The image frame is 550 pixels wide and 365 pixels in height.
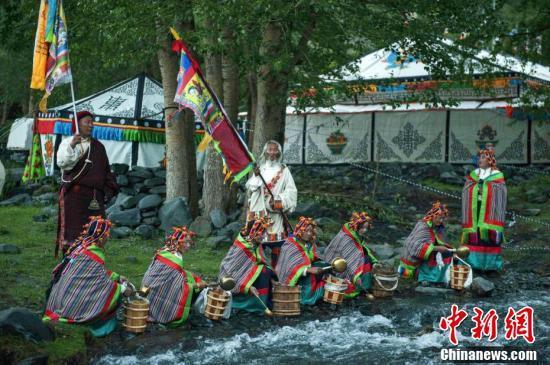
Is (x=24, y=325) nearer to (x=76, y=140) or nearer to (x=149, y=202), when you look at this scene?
(x=76, y=140)

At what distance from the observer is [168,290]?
877cm

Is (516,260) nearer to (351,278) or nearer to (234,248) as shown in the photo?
(351,278)

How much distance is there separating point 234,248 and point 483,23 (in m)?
5.95

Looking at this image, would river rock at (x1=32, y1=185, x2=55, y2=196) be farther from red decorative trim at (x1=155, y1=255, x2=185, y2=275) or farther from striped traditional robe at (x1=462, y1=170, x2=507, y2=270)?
red decorative trim at (x1=155, y1=255, x2=185, y2=275)

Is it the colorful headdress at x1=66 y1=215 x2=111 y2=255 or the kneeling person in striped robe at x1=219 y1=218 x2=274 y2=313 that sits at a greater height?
the colorful headdress at x1=66 y1=215 x2=111 y2=255

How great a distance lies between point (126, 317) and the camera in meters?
8.45

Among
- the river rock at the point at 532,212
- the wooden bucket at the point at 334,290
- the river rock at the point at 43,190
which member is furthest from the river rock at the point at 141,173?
the wooden bucket at the point at 334,290

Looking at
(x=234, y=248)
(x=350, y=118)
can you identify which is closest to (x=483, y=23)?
(x=234, y=248)

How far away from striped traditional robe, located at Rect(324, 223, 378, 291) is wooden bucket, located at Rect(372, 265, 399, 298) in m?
0.13

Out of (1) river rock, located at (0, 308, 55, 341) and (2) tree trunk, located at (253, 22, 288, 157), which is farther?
(2) tree trunk, located at (253, 22, 288, 157)

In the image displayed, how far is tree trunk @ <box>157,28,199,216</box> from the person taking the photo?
1488cm

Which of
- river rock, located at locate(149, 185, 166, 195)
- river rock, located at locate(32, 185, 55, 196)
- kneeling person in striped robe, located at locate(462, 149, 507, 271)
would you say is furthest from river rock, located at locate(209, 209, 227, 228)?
river rock, located at locate(32, 185, 55, 196)

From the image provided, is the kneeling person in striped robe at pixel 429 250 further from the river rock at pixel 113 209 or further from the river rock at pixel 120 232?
the river rock at pixel 113 209

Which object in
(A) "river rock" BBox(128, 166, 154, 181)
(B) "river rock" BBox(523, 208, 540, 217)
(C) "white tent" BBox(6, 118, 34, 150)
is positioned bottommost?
(B) "river rock" BBox(523, 208, 540, 217)
